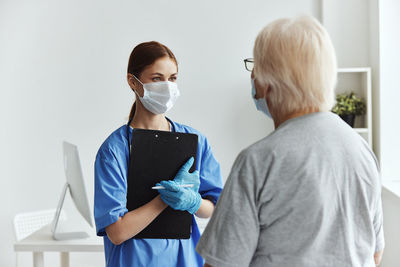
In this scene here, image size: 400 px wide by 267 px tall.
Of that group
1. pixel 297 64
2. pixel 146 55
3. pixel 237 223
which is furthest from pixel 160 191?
pixel 297 64

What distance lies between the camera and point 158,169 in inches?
53.6

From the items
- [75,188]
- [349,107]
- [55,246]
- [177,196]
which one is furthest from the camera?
[349,107]

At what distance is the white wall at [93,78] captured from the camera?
10.7ft

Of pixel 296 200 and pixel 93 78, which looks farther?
pixel 93 78

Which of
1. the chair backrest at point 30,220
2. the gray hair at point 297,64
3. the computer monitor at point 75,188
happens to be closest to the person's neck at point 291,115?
the gray hair at point 297,64

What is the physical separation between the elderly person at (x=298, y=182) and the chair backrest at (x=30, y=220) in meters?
2.35

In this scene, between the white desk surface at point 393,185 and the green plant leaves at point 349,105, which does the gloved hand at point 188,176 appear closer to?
the white desk surface at point 393,185

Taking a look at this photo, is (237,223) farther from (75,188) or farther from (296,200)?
(75,188)

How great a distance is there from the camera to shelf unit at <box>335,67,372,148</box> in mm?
2951

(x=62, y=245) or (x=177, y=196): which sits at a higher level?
(x=177, y=196)

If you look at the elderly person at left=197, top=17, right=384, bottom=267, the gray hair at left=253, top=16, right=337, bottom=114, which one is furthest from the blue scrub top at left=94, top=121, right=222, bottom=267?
the gray hair at left=253, top=16, right=337, bottom=114

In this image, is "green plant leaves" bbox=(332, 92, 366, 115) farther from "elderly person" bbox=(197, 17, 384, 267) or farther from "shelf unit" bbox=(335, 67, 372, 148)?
"elderly person" bbox=(197, 17, 384, 267)

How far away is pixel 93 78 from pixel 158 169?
85.5 inches

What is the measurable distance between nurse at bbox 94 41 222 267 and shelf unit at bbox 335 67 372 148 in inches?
69.8
